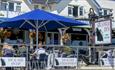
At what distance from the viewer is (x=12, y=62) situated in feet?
60.3

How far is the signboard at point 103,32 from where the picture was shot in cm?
2608

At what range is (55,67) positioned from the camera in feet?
63.0

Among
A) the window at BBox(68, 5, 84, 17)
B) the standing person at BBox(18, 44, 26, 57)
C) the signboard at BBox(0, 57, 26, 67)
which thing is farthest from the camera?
the window at BBox(68, 5, 84, 17)

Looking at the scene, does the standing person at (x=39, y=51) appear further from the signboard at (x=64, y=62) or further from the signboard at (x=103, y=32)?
the signboard at (x=103, y=32)

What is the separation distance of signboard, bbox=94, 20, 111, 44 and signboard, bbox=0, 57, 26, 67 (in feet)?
28.3

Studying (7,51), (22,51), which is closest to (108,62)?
(22,51)

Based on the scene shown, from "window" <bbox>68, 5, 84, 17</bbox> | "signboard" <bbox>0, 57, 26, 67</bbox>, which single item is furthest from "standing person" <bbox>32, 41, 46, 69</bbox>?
"window" <bbox>68, 5, 84, 17</bbox>

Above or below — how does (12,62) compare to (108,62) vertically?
above

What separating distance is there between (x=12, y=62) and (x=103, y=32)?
9.51 meters

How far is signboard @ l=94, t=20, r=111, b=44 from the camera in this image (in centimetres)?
2608

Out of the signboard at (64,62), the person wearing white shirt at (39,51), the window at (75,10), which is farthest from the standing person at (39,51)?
the window at (75,10)

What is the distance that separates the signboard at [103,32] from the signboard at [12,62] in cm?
861

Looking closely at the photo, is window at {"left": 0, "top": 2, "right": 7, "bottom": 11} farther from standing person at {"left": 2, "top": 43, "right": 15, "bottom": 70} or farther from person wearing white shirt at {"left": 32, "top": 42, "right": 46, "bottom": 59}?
standing person at {"left": 2, "top": 43, "right": 15, "bottom": 70}

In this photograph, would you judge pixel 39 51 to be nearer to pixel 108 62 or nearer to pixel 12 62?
pixel 12 62
